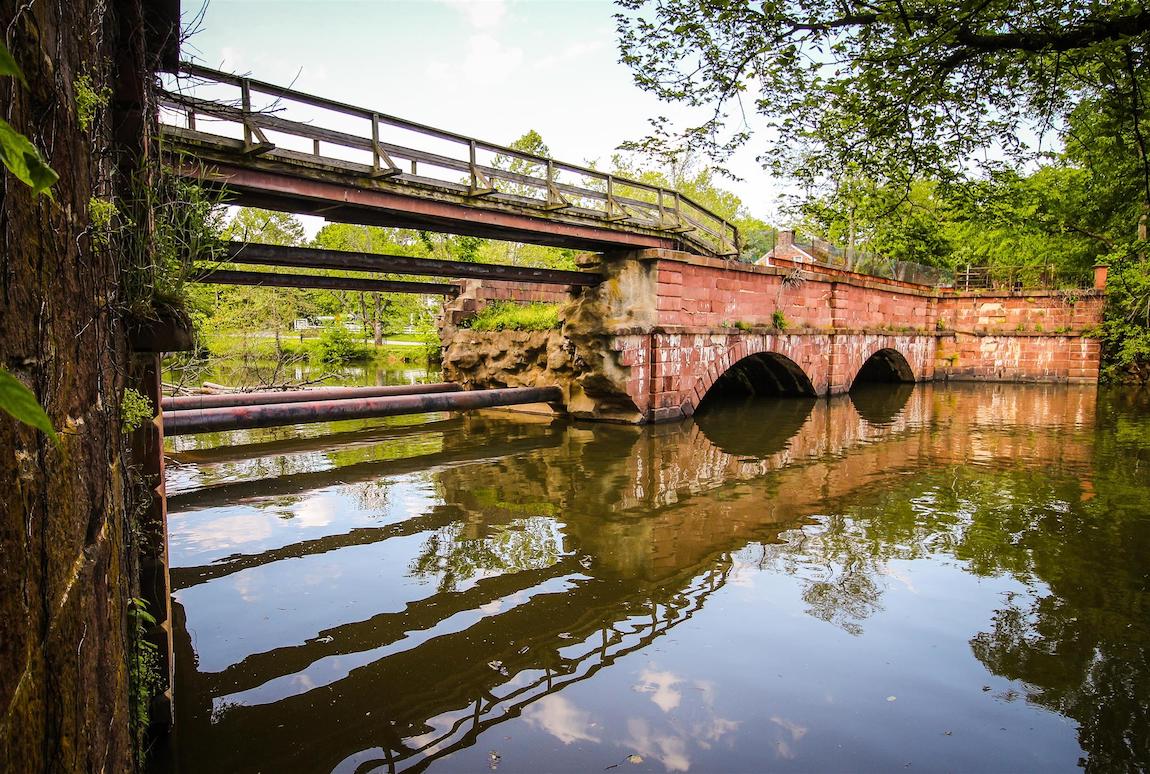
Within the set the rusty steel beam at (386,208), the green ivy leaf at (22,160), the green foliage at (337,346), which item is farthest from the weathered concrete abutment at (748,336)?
the green foliage at (337,346)

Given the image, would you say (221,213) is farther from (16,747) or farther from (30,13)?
(16,747)

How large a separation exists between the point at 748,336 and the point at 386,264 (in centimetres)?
785

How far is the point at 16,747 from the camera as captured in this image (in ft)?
3.71

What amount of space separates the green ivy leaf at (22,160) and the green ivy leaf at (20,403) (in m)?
0.23

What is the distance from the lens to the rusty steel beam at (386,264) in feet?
27.7

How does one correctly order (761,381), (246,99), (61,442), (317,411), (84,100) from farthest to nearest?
(761,381)
(317,411)
(246,99)
(84,100)
(61,442)

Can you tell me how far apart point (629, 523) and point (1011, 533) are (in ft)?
11.4

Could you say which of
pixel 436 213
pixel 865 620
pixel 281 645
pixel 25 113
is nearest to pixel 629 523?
pixel 865 620

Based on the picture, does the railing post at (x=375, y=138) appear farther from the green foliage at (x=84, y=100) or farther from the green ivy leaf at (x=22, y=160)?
the green ivy leaf at (x=22, y=160)

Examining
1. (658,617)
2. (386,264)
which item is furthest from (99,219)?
(386,264)

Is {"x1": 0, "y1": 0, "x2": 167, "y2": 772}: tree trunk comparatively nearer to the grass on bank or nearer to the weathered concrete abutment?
the weathered concrete abutment

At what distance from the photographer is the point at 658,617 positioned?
4.44 metres

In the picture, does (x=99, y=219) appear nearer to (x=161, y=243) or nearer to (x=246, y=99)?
(x=161, y=243)

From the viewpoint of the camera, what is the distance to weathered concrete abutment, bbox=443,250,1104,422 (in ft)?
40.5
